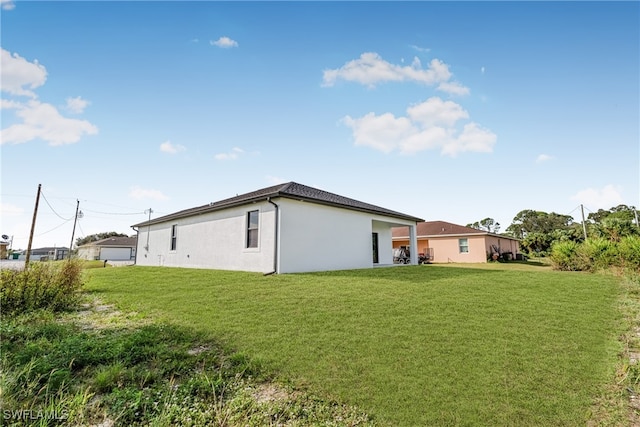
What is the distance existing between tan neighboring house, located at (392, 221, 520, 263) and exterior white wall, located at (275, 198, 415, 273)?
14.2m

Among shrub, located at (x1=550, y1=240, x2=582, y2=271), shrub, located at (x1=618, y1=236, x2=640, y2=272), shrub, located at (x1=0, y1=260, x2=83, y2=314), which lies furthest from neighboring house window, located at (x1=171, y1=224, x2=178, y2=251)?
shrub, located at (x1=618, y1=236, x2=640, y2=272)

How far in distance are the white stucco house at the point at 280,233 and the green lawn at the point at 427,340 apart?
305 centimetres

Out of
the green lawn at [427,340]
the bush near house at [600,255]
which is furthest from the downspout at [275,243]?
the bush near house at [600,255]

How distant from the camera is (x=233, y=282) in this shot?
9.09 meters

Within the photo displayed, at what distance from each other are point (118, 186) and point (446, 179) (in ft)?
61.8

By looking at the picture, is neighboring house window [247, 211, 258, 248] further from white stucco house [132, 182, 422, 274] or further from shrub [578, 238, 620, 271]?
shrub [578, 238, 620, 271]

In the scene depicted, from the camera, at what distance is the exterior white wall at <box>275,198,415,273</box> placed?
1116 centimetres

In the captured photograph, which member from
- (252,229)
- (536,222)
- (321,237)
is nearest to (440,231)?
(321,237)

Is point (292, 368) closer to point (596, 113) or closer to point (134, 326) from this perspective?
point (134, 326)

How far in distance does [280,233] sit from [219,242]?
4.35 metres

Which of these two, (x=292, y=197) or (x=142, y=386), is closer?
(x=142, y=386)

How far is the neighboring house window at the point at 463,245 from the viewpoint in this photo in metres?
25.9

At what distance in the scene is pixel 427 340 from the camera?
4336mm

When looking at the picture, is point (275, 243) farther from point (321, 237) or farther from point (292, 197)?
point (321, 237)
